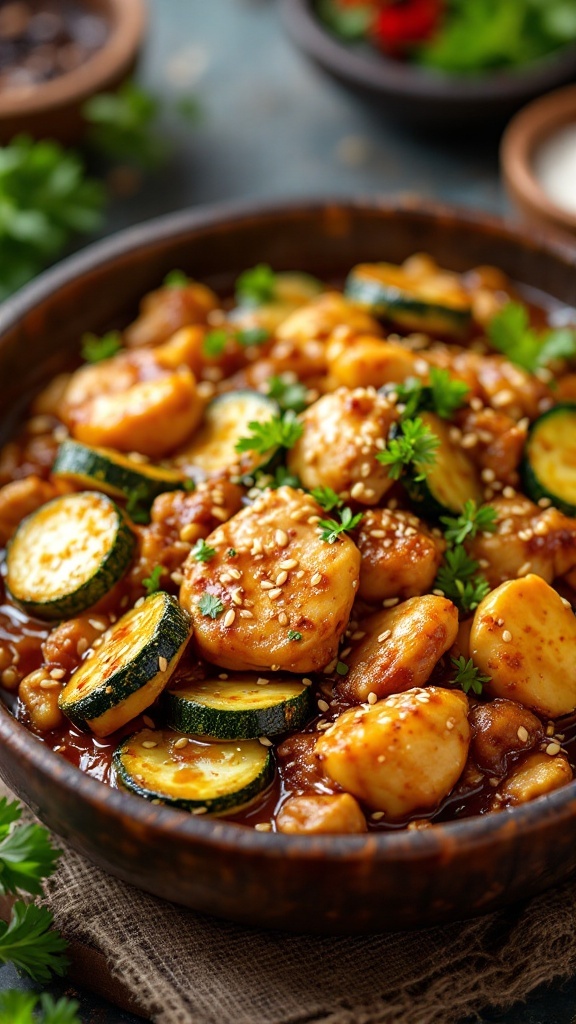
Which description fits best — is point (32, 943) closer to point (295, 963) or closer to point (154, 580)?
point (295, 963)

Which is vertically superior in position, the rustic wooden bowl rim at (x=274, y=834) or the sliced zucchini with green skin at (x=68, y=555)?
the sliced zucchini with green skin at (x=68, y=555)

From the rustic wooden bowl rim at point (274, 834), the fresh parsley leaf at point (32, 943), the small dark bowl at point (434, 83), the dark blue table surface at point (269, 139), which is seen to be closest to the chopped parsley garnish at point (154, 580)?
the rustic wooden bowl rim at point (274, 834)

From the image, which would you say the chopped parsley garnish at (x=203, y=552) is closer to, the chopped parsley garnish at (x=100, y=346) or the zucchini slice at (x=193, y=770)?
the zucchini slice at (x=193, y=770)

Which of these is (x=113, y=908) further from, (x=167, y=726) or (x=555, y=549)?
(x=555, y=549)

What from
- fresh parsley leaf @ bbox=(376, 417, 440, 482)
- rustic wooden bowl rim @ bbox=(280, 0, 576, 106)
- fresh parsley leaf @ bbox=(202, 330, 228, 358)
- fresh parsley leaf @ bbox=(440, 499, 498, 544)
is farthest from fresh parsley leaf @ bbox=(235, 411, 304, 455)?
rustic wooden bowl rim @ bbox=(280, 0, 576, 106)

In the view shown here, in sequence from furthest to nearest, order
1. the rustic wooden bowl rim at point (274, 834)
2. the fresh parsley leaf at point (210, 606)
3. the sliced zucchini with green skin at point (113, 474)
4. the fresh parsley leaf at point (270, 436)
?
the sliced zucchini with green skin at point (113, 474), the fresh parsley leaf at point (270, 436), the fresh parsley leaf at point (210, 606), the rustic wooden bowl rim at point (274, 834)

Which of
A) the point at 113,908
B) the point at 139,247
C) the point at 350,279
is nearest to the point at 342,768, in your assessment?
the point at 113,908

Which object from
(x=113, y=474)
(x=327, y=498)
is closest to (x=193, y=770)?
(x=327, y=498)
